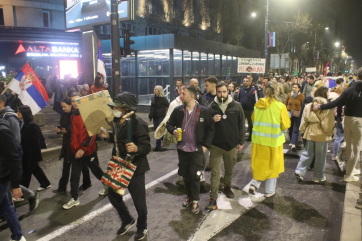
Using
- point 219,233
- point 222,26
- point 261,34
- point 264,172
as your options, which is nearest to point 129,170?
point 219,233

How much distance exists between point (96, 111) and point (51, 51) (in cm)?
2350

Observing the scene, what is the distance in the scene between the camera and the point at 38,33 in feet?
79.4

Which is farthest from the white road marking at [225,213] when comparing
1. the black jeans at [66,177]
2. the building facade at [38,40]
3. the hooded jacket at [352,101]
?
the building facade at [38,40]

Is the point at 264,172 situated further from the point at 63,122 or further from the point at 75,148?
the point at 63,122

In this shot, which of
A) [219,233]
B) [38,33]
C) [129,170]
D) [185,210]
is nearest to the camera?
[129,170]

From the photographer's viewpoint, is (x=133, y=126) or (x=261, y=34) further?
(x=261, y=34)

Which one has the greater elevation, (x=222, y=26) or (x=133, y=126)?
(x=222, y=26)

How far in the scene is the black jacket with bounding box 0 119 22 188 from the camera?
352 cm

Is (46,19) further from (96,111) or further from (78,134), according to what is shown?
(96,111)

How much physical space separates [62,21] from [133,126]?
28354mm

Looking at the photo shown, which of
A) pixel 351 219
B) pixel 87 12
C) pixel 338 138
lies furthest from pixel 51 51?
pixel 351 219

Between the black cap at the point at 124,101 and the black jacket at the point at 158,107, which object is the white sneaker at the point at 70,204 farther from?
the black jacket at the point at 158,107

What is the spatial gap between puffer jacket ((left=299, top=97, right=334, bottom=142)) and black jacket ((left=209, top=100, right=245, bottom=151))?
1.66m

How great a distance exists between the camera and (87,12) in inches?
686
